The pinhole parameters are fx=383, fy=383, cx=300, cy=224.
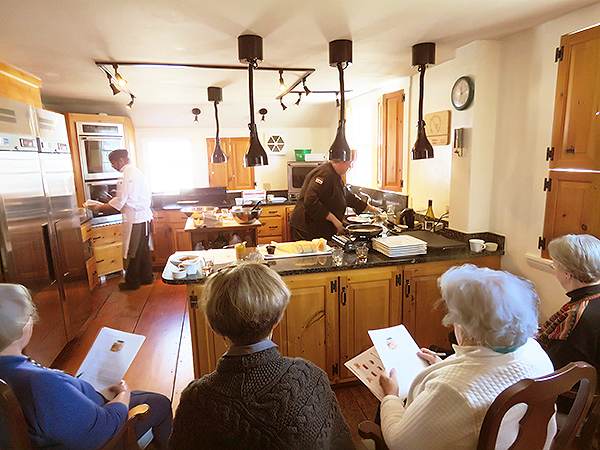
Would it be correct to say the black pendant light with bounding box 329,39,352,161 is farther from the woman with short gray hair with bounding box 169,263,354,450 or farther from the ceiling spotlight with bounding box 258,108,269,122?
the ceiling spotlight with bounding box 258,108,269,122

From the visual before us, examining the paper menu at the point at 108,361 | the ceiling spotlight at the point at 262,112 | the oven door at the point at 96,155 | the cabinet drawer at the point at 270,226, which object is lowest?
the cabinet drawer at the point at 270,226

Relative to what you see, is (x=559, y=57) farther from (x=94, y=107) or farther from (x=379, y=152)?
(x=94, y=107)

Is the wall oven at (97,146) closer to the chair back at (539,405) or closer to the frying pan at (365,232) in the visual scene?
the frying pan at (365,232)

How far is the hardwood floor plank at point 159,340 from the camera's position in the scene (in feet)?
9.39

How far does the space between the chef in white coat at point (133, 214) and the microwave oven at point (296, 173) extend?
2406mm

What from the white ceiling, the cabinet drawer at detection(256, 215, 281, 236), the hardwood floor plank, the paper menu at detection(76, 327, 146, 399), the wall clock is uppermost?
the white ceiling

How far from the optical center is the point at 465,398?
3.58 feet

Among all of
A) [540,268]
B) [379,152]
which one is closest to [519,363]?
[540,268]

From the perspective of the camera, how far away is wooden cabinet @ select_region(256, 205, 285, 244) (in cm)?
607

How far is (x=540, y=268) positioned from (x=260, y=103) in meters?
4.34

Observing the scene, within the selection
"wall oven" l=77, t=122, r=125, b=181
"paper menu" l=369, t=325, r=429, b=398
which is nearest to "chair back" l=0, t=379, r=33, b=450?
"paper menu" l=369, t=325, r=429, b=398

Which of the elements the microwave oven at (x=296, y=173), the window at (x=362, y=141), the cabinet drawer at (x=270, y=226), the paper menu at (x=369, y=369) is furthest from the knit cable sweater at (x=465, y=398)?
the microwave oven at (x=296, y=173)

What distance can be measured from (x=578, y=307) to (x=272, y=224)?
15.7 feet

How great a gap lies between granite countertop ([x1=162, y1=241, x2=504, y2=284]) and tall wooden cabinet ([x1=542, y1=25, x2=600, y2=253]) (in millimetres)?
649
